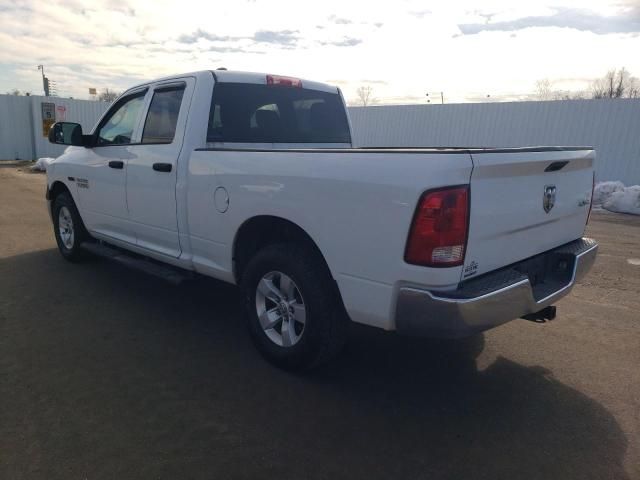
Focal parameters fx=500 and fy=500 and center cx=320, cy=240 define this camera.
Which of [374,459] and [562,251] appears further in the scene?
[562,251]

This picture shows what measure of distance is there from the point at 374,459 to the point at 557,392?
1427 mm

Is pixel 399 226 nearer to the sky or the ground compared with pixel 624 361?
nearer to the sky

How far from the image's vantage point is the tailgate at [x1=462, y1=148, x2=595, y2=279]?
2.56 metres

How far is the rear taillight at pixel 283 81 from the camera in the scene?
4.42 m

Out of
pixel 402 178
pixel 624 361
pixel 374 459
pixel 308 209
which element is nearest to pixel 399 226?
pixel 402 178

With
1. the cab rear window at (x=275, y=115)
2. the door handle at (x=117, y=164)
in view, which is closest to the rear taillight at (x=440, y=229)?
the cab rear window at (x=275, y=115)

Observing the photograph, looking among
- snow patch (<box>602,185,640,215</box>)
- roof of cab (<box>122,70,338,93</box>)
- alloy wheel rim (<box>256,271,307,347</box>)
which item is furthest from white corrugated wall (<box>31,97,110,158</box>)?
alloy wheel rim (<box>256,271,307,347</box>)

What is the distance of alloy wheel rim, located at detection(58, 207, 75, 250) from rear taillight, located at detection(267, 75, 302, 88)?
299 centimetres

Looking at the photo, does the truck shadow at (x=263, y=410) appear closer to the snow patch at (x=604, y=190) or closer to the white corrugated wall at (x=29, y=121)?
the snow patch at (x=604, y=190)

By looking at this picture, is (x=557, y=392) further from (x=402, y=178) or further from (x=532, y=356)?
(x=402, y=178)

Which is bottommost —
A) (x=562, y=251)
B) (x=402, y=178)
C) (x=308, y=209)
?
(x=562, y=251)

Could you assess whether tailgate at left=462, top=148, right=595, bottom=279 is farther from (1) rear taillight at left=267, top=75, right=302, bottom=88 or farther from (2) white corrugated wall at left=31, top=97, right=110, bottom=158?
(2) white corrugated wall at left=31, top=97, right=110, bottom=158

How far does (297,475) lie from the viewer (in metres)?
2.40

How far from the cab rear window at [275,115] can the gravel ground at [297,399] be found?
162 centimetres
